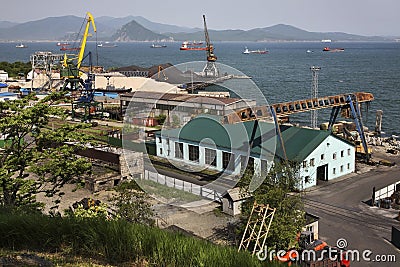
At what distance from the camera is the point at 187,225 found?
453 inches

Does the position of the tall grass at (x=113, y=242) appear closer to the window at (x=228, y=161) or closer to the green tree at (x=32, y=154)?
the green tree at (x=32, y=154)

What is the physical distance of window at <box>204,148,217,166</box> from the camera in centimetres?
1615

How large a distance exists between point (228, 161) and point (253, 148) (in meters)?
0.96

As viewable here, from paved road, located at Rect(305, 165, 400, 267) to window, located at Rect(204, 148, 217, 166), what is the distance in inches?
140

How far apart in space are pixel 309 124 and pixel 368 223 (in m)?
20.5

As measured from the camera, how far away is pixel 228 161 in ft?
51.4

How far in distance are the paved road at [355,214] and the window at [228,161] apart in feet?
8.88

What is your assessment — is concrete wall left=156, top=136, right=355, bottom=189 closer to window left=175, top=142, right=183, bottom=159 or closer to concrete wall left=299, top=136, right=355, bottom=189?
concrete wall left=299, top=136, right=355, bottom=189

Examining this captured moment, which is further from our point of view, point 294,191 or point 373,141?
point 373,141

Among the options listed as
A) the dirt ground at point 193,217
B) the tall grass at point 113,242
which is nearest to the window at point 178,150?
the dirt ground at point 193,217

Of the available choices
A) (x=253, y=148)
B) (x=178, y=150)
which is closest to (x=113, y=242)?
(x=253, y=148)

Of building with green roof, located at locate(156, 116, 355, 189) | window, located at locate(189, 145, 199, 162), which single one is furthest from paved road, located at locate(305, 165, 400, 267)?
window, located at locate(189, 145, 199, 162)

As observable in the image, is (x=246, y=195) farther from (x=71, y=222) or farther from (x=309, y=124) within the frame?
(x=309, y=124)

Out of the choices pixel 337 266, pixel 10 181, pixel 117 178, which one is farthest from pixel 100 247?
pixel 117 178
